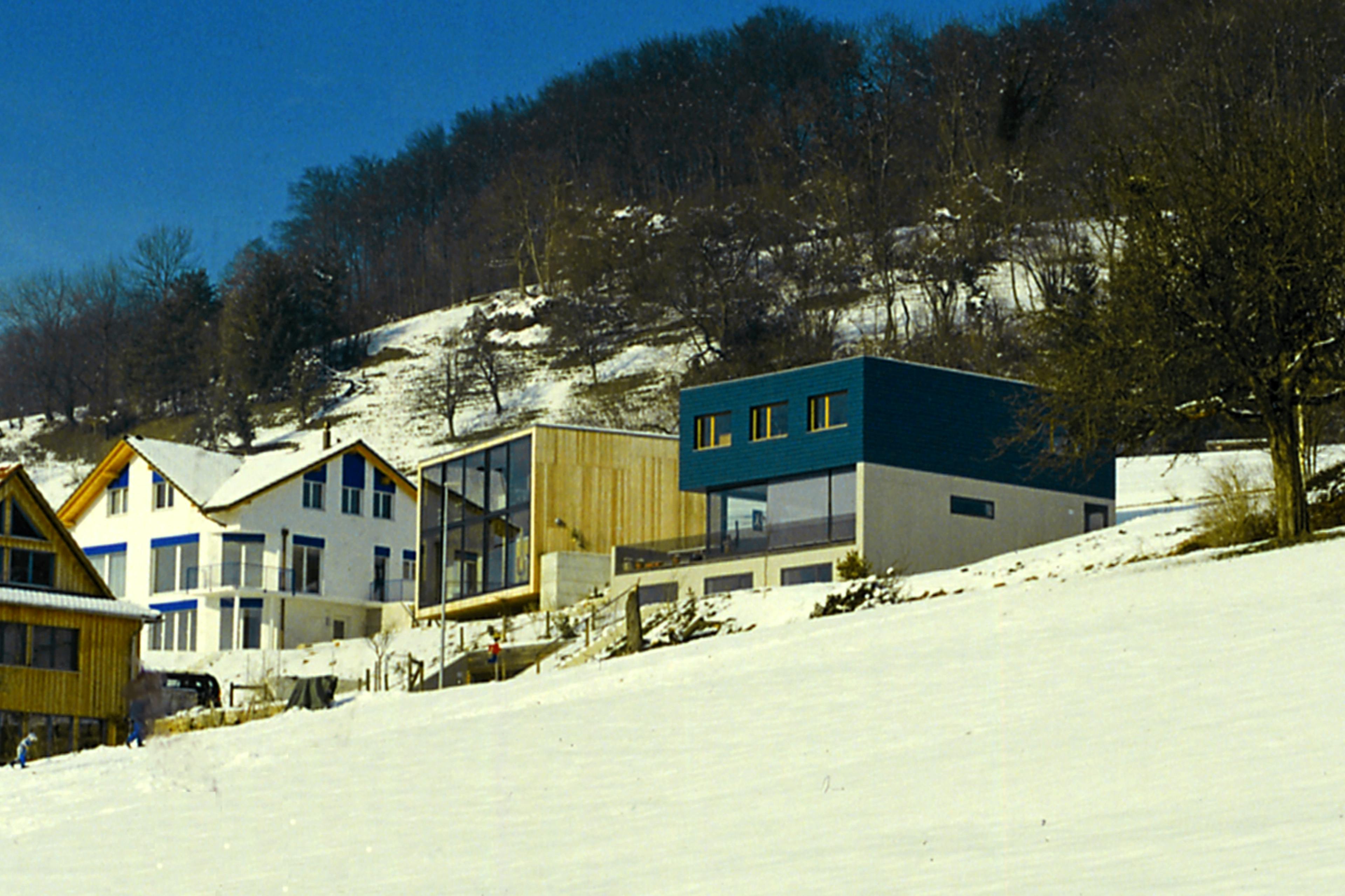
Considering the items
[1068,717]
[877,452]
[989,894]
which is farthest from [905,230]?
[989,894]

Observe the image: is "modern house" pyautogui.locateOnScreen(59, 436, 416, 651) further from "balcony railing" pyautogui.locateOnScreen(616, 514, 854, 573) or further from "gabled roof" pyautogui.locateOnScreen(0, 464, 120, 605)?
"gabled roof" pyautogui.locateOnScreen(0, 464, 120, 605)

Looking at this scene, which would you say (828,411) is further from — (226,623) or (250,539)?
(226,623)

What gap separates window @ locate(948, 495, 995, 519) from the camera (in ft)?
177

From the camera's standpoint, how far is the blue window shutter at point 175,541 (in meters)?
66.1

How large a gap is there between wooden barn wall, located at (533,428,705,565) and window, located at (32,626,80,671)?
16029mm

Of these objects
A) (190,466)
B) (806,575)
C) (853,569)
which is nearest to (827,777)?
(853,569)

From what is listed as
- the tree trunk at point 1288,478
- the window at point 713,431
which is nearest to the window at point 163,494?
the window at point 713,431

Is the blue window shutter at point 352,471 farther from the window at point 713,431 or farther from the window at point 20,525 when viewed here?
the window at point 20,525

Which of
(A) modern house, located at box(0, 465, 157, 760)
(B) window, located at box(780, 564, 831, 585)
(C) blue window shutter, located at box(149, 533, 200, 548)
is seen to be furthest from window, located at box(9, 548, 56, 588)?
(B) window, located at box(780, 564, 831, 585)

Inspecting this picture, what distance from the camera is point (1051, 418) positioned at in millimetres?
38125

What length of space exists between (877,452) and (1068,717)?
1338 inches

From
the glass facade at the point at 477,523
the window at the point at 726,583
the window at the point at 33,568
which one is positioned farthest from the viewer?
the glass facade at the point at 477,523

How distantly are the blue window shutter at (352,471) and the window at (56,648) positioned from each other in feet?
78.4

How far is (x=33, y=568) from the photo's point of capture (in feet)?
150
